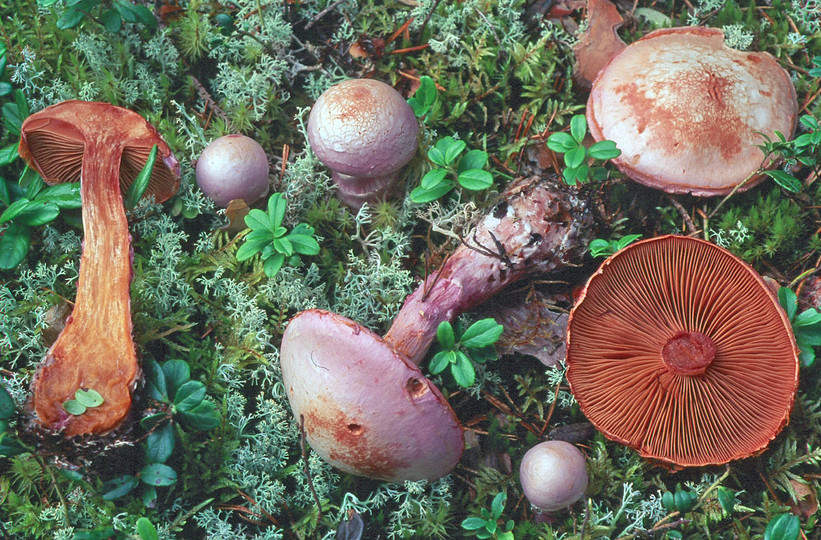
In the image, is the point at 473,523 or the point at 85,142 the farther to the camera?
the point at 85,142

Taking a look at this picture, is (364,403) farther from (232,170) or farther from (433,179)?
(232,170)

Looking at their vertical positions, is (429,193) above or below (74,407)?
above

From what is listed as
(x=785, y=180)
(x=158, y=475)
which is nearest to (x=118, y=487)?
(x=158, y=475)

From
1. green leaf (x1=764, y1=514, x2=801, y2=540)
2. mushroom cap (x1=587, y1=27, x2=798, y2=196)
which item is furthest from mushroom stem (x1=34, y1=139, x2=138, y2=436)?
green leaf (x1=764, y1=514, x2=801, y2=540)

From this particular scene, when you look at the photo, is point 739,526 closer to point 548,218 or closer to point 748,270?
point 748,270

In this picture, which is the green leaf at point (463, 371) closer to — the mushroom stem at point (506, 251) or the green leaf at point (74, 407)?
the mushroom stem at point (506, 251)

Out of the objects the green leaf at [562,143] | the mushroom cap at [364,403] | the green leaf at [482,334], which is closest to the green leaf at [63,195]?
the mushroom cap at [364,403]
